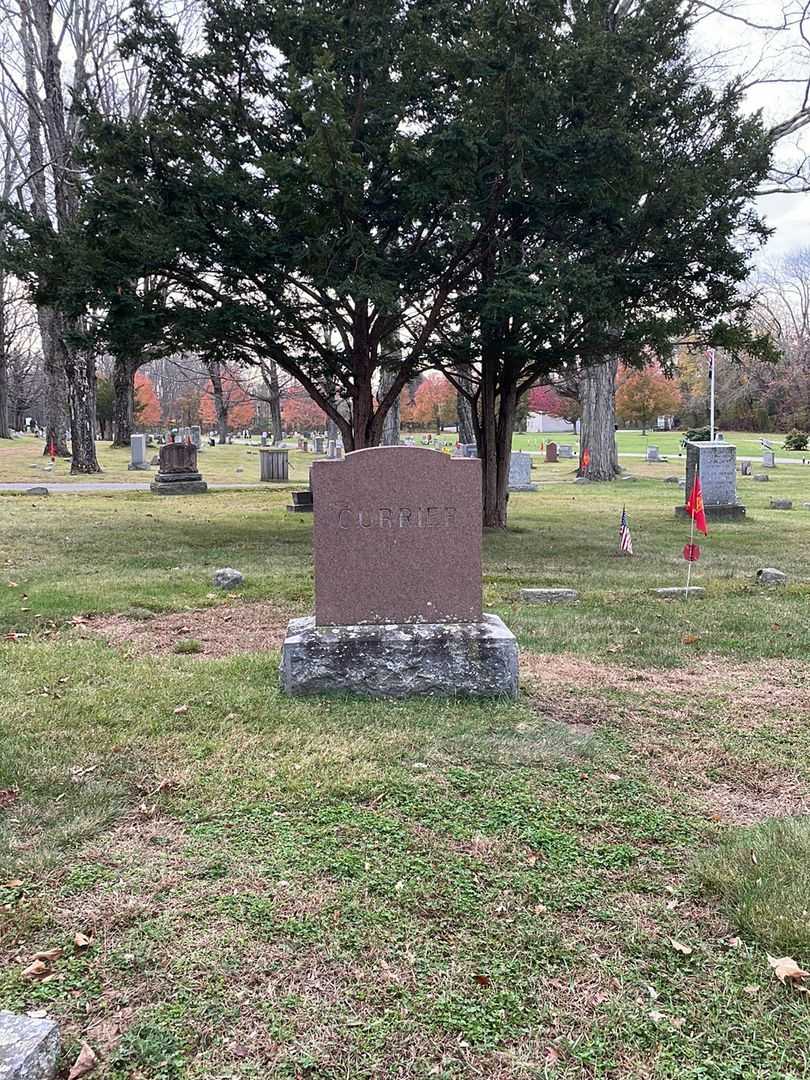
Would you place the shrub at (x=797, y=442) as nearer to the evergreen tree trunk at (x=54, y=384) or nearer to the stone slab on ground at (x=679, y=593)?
the evergreen tree trunk at (x=54, y=384)

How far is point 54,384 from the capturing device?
102 feet

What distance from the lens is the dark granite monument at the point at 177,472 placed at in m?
20.9

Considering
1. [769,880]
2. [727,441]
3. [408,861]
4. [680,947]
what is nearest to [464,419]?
[408,861]

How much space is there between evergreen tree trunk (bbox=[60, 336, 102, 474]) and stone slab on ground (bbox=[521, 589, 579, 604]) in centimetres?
1988

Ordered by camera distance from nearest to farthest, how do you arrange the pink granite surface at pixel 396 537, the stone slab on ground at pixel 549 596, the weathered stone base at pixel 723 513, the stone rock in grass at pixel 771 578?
1. the pink granite surface at pixel 396 537
2. the stone slab on ground at pixel 549 596
3. the stone rock in grass at pixel 771 578
4. the weathered stone base at pixel 723 513

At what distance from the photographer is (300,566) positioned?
9.89m

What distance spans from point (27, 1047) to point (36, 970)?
1.59 ft

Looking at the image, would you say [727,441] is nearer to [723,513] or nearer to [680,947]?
[723,513]

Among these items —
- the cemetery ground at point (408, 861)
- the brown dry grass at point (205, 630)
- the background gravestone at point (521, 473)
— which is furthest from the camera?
the background gravestone at point (521, 473)

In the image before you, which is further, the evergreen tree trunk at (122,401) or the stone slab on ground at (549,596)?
the evergreen tree trunk at (122,401)

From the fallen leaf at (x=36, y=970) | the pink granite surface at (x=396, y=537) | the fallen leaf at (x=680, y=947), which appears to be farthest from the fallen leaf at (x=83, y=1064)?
the pink granite surface at (x=396, y=537)

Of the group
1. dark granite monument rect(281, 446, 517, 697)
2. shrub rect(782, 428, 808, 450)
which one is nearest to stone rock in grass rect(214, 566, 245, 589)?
dark granite monument rect(281, 446, 517, 697)

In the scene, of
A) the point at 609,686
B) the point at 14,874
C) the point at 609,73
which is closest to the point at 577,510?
the point at 609,73

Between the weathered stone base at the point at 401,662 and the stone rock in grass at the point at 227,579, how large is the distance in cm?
370
